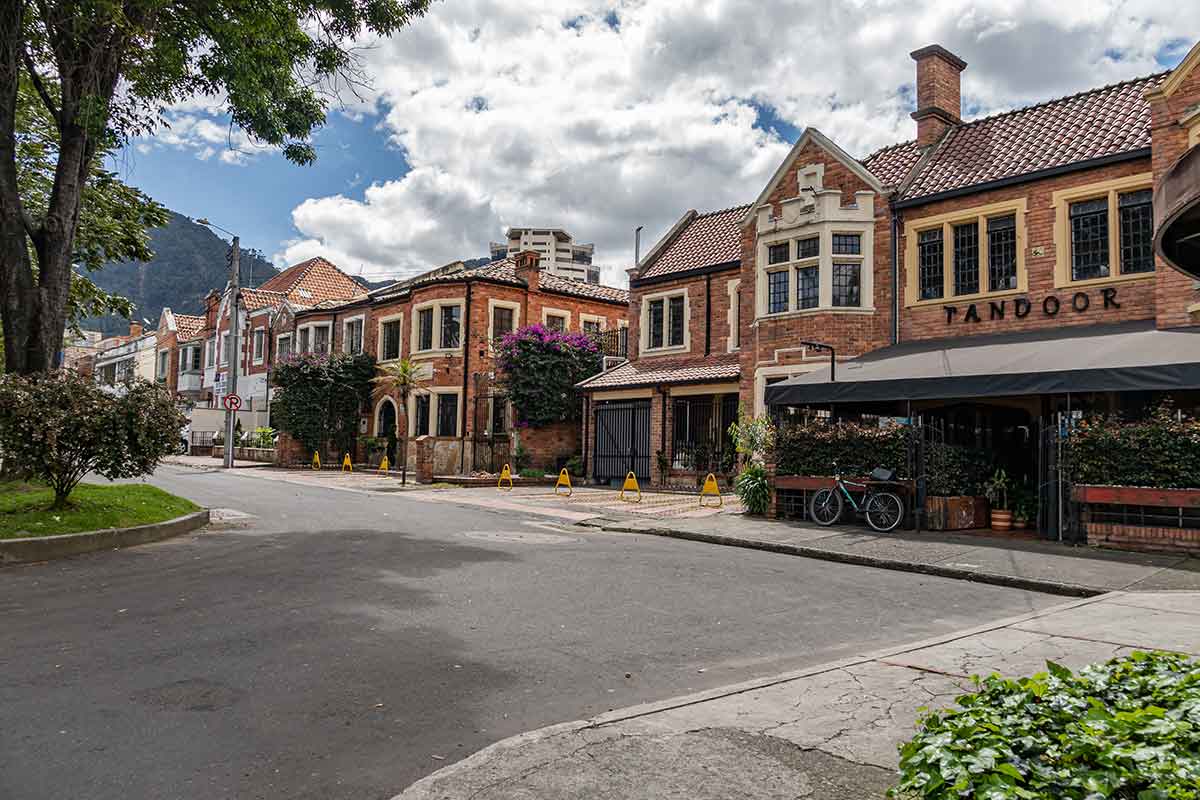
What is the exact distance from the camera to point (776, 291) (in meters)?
20.0

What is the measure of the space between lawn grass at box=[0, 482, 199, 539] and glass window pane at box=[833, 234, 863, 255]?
566 inches

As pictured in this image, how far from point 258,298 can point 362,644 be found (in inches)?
1778

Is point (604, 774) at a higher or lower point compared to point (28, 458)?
lower

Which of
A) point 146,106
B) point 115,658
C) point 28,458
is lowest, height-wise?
point 115,658

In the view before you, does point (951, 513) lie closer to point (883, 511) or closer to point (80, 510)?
point (883, 511)

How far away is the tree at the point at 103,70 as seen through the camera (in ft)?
38.9

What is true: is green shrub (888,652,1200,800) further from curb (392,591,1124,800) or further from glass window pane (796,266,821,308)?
glass window pane (796,266,821,308)

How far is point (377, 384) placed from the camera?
34812mm

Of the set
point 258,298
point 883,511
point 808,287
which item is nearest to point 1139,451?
point 883,511

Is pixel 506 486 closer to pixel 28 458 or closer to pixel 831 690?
pixel 28 458

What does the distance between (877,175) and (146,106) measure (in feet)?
51.7

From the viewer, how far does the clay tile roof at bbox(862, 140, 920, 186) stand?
1916 centimetres

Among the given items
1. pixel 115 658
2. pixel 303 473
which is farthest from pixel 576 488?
pixel 115 658

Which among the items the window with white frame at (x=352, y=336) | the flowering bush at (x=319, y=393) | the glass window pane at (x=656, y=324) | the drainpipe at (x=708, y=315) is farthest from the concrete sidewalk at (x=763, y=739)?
the window with white frame at (x=352, y=336)
